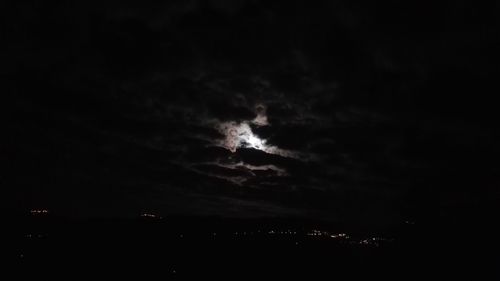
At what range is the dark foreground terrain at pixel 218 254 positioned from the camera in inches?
1618

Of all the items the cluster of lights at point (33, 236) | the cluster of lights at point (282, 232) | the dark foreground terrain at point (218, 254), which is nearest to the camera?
the dark foreground terrain at point (218, 254)

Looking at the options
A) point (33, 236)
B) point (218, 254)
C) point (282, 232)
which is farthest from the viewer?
point (282, 232)

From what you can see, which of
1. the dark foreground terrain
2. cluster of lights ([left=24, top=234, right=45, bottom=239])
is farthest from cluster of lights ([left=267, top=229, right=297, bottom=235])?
cluster of lights ([left=24, top=234, right=45, bottom=239])

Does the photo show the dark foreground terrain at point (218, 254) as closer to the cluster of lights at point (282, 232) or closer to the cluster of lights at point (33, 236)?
the cluster of lights at point (33, 236)

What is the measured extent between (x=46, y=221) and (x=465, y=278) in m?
63.6

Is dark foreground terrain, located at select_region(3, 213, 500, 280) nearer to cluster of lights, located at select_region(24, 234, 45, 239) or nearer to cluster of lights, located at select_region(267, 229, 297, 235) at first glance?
cluster of lights, located at select_region(24, 234, 45, 239)

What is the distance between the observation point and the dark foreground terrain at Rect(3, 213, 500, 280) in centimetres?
4109

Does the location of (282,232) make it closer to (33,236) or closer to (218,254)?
(218,254)

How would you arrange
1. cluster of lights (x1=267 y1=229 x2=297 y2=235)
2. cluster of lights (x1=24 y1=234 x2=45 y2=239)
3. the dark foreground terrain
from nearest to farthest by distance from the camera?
the dark foreground terrain → cluster of lights (x1=24 y1=234 x2=45 y2=239) → cluster of lights (x1=267 y1=229 x2=297 y2=235)

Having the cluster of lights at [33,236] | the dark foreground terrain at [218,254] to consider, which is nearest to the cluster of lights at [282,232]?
the dark foreground terrain at [218,254]

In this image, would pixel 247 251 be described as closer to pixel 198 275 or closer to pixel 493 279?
pixel 198 275

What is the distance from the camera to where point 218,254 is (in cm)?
5803

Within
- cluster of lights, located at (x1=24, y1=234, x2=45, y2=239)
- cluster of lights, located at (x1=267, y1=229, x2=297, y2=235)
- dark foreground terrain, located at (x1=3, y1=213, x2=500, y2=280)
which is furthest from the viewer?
cluster of lights, located at (x1=267, y1=229, x2=297, y2=235)

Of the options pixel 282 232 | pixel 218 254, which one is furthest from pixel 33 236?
pixel 282 232
